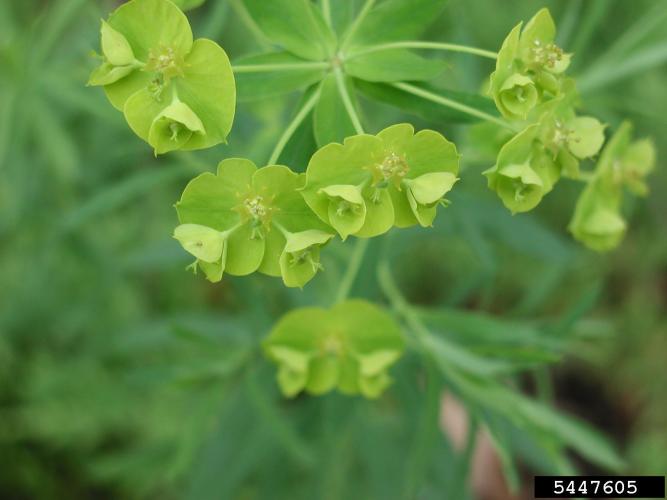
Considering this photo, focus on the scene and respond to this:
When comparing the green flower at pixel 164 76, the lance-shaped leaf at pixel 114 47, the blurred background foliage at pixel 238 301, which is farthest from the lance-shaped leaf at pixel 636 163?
the lance-shaped leaf at pixel 114 47

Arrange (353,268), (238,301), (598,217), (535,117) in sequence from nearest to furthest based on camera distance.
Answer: (535,117)
(598,217)
(353,268)
(238,301)

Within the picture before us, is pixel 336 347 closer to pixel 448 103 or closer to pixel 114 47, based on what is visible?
pixel 448 103

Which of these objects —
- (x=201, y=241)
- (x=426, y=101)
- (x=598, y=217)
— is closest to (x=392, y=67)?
(x=426, y=101)

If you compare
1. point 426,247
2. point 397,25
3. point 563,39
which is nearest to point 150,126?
point 397,25

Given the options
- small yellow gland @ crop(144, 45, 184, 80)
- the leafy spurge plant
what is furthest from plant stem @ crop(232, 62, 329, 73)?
small yellow gland @ crop(144, 45, 184, 80)

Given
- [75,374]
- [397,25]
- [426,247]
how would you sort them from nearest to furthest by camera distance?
[397,25] → [75,374] → [426,247]

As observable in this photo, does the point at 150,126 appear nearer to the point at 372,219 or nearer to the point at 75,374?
the point at 372,219
